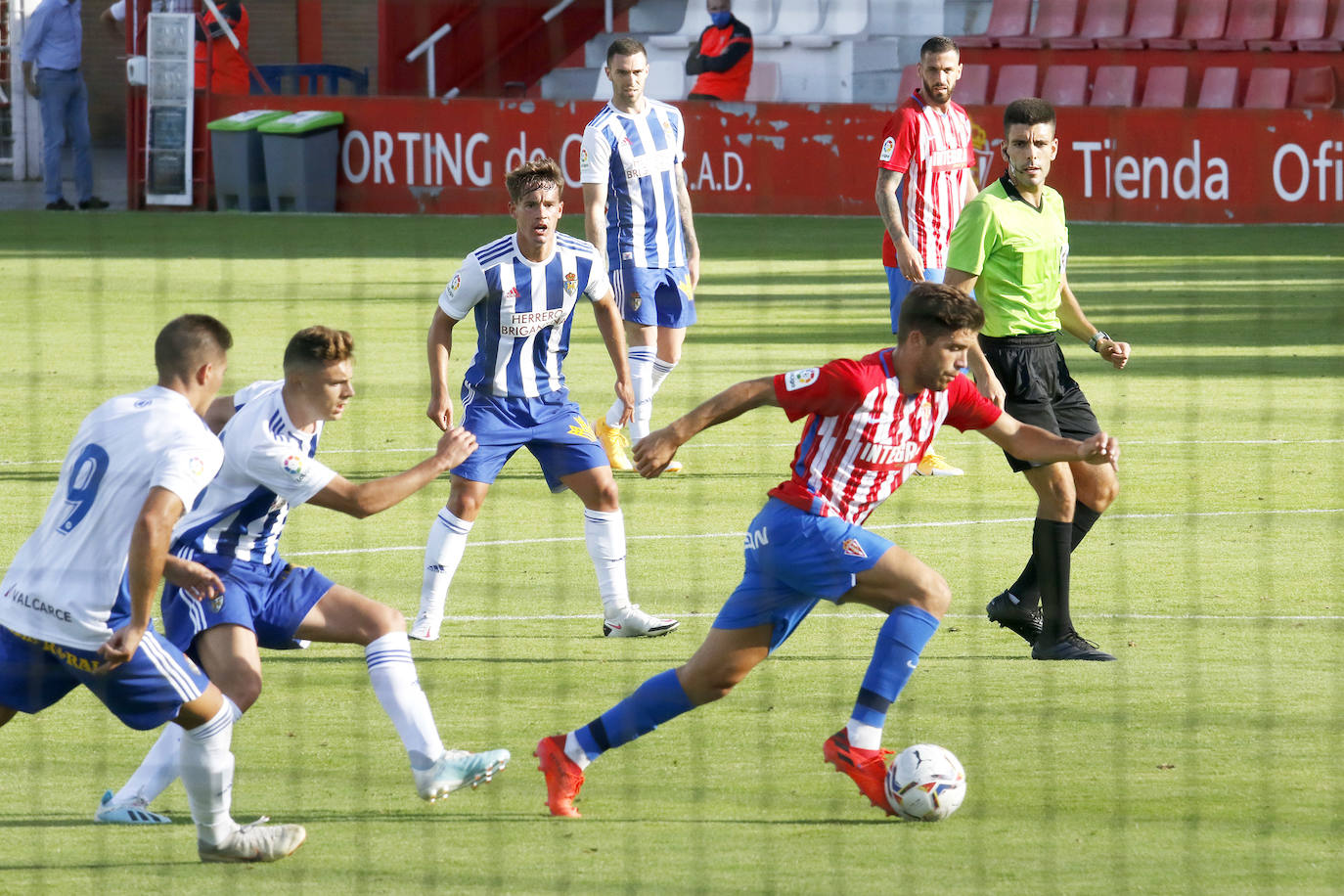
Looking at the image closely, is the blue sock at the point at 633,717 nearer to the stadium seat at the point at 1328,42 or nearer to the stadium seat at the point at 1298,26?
the stadium seat at the point at 1328,42

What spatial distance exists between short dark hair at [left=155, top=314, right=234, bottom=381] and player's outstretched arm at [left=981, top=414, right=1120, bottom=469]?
2294 millimetres

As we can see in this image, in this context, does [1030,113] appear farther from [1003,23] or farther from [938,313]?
[1003,23]

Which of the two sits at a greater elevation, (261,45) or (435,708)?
(261,45)

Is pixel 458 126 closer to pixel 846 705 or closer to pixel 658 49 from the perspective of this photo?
pixel 658 49

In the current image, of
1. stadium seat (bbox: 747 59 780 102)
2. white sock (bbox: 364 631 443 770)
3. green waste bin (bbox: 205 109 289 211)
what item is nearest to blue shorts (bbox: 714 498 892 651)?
white sock (bbox: 364 631 443 770)

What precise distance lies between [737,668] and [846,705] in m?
1.04

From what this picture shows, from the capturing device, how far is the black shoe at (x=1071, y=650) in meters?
7.18

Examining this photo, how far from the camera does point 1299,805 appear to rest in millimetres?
5617

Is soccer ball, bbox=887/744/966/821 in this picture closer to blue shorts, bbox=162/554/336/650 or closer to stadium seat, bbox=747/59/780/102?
blue shorts, bbox=162/554/336/650

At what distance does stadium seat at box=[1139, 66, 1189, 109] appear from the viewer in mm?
25672

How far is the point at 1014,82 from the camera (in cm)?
2691

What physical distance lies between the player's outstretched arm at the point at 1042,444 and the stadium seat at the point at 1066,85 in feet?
68.0

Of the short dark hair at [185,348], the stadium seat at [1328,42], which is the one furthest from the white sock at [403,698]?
the stadium seat at [1328,42]

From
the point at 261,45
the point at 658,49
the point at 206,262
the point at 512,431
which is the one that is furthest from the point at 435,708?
the point at 261,45
